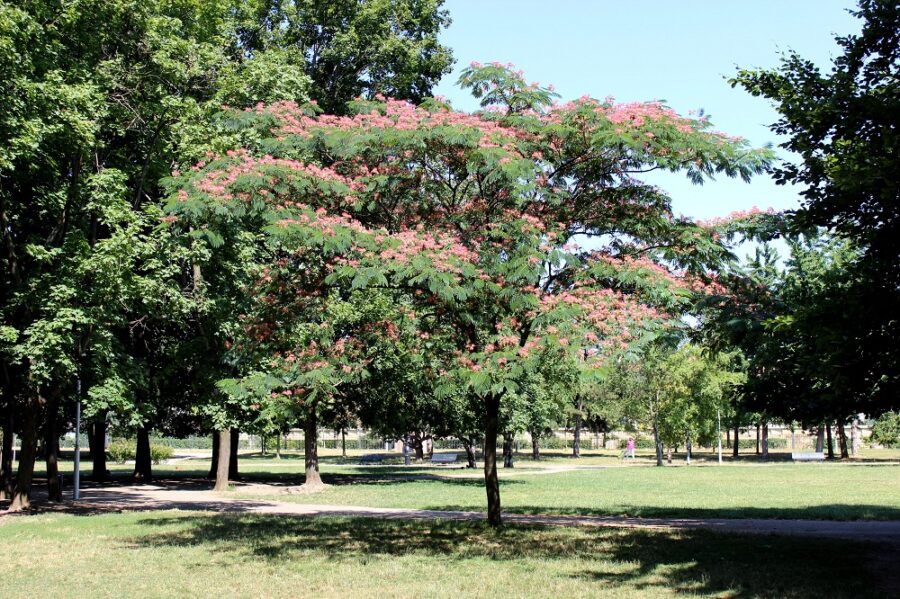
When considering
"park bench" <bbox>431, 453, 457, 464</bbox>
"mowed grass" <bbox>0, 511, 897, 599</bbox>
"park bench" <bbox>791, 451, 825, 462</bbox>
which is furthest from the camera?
"park bench" <bbox>431, 453, 457, 464</bbox>

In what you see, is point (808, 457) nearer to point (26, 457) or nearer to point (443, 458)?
point (443, 458)

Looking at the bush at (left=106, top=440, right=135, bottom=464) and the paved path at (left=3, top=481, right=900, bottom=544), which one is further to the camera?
the bush at (left=106, top=440, right=135, bottom=464)

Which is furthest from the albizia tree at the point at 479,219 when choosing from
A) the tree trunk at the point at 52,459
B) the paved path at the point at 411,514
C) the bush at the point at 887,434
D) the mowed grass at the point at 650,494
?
the bush at the point at 887,434

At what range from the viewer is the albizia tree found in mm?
11172

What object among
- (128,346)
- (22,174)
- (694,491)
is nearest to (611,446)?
(694,491)

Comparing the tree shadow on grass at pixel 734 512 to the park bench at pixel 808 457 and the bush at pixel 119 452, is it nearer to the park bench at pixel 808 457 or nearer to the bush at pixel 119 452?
the park bench at pixel 808 457

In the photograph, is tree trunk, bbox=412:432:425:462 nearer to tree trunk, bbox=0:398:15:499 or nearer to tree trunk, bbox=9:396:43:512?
tree trunk, bbox=0:398:15:499

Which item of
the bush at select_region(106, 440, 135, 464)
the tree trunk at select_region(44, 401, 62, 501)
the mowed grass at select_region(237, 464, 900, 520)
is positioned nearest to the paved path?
the tree trunk at select_region(44, 401, 62, 501)

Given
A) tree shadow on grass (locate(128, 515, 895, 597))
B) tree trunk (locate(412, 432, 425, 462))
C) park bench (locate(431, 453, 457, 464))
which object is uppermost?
tree shadow on grass (locate(128, 515, 895, 597))

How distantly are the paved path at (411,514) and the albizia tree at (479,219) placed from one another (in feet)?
15.3

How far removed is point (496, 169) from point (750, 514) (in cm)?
1141

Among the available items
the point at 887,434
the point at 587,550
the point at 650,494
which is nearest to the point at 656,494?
the point at 650,494

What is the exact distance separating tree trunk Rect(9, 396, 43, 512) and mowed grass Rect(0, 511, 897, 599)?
4.29 metres

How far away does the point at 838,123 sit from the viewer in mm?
9289
